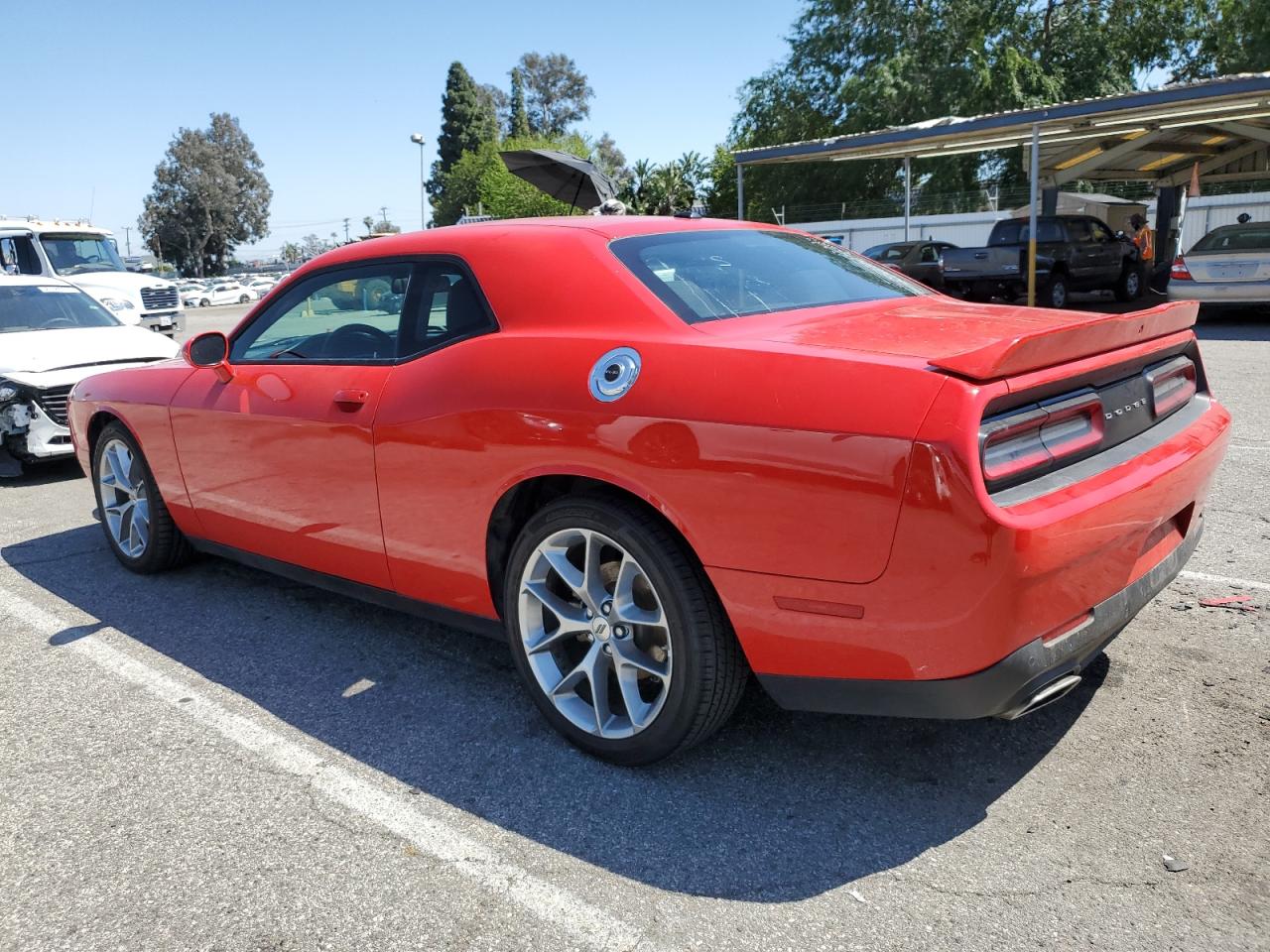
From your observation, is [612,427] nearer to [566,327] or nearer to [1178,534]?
[566,327]

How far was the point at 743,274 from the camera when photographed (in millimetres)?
3164

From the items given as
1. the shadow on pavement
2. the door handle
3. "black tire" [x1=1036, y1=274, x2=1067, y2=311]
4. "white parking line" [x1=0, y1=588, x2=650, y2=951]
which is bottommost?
"black tire" [x1=1036, y1=274, x2=1067, y2=311]

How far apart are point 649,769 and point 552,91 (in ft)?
309

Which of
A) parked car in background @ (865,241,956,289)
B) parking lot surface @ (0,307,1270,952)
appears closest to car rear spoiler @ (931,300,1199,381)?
parking lot surface @ (0,307,1270,952)

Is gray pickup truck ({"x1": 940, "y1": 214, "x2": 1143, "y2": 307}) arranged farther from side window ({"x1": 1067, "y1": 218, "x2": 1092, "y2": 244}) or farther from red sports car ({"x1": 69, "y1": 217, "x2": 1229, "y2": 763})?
red sports car ({"x1": 69, "y1": 217, "x2": 1229, "y2": 763})

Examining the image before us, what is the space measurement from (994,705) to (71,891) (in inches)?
88.2

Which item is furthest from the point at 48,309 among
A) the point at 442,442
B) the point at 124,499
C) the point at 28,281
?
the point at 442,442

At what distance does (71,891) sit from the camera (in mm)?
2430

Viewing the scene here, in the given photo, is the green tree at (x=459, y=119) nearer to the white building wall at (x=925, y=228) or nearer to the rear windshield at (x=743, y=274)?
the white building wall at (x=925, y=228)

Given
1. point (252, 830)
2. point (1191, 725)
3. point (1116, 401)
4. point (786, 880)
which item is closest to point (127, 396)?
point (252, 830)

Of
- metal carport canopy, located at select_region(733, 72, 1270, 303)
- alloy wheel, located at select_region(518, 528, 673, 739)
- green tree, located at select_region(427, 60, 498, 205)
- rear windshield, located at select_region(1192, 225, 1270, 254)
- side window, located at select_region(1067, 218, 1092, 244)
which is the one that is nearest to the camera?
alloy wheel, located at select_region(518, 528, 673, 739)

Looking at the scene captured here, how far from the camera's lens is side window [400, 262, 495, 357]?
10.5 feet

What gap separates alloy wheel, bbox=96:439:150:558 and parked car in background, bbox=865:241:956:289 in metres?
16.9

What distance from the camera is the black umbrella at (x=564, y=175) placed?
12656mm
